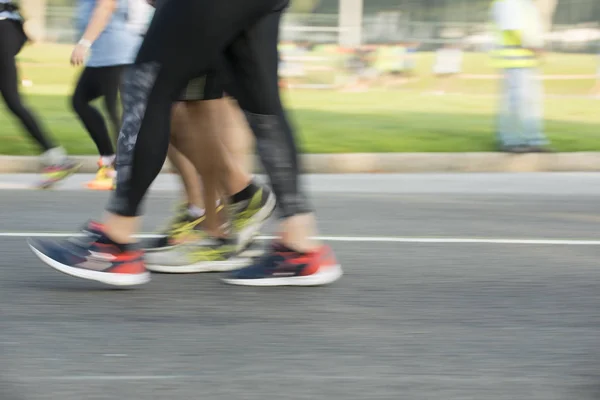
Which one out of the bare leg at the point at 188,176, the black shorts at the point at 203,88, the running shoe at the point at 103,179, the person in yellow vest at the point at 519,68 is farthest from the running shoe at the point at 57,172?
the person in yellow vest at the point at 519,68

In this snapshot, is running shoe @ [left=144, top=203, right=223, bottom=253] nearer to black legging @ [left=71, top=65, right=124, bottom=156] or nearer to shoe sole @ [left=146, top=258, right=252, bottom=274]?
shoe sole @ [left=146, top=258, right=252, bottom=274]

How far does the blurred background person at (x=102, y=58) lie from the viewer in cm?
700

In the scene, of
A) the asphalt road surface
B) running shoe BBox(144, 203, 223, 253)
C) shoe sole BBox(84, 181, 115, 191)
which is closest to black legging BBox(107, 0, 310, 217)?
the asphalt road surface

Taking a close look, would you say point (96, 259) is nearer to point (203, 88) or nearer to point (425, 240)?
point (203, 88)

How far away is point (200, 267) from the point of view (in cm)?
432

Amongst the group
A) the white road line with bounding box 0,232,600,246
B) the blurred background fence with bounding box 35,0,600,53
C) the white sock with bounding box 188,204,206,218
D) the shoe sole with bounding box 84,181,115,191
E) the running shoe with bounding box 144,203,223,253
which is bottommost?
the blurred background fence with bounding box 35,0,600,53

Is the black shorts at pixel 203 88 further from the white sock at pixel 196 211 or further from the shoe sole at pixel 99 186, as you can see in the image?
the shoe sole at pixel 99 186

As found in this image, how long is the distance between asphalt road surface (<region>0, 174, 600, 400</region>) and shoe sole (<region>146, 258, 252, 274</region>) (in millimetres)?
50

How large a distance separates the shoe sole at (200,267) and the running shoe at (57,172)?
10.8 feet

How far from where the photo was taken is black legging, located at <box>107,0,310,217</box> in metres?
3.67

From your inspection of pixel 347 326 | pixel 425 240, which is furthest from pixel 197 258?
pixel 425 240

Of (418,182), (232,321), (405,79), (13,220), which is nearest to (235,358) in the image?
(232,321)

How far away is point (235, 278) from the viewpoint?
409 centimetres

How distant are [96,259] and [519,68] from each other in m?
6.41
